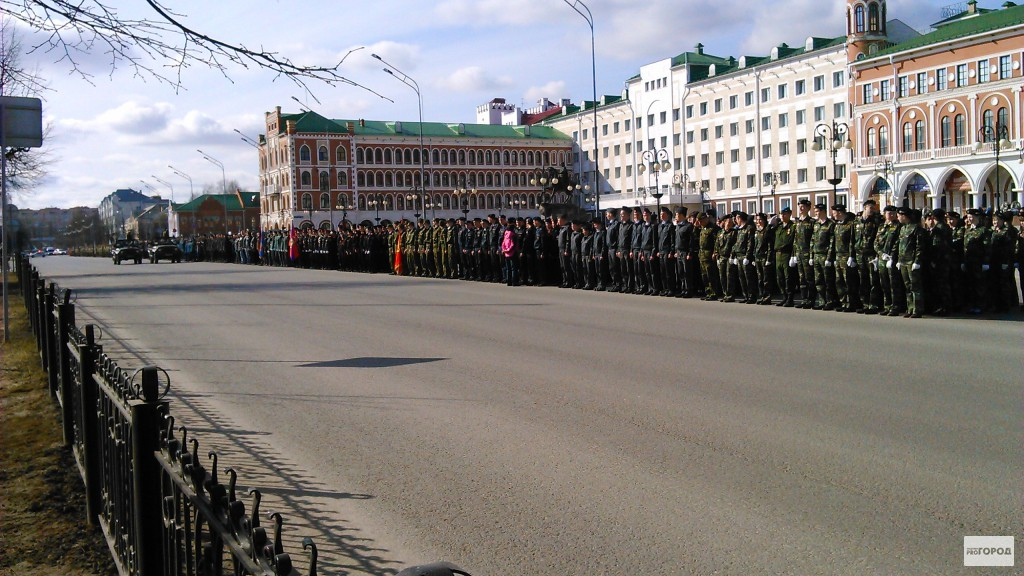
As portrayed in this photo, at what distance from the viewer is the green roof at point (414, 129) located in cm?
11006

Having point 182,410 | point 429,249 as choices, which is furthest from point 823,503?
point 429,249

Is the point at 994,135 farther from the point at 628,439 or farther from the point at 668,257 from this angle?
the point at 628,439

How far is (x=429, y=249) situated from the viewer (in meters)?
31.5

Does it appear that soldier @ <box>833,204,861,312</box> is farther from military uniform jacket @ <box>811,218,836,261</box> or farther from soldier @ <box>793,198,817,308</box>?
soldier @ <box>793,198,817,308</box>

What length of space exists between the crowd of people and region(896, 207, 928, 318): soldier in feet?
0.06

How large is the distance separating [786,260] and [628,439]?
11.9 meters

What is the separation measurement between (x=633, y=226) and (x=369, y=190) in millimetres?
94776

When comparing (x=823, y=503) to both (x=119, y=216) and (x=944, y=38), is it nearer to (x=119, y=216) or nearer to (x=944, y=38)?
(x=944, y=38)

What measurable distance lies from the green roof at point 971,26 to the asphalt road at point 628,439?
58.9 m

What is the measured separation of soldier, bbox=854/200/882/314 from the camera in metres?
15.7

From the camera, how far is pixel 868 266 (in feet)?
51.5

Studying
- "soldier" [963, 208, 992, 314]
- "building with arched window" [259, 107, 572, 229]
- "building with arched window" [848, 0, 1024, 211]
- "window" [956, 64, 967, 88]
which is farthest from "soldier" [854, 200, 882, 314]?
"building with arched window" [259, 107, 572, 229]

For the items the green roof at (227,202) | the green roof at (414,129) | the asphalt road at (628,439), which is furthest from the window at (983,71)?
the green roof at (227,202)

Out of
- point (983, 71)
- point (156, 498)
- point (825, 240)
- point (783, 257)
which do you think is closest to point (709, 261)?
point (783, 257)
